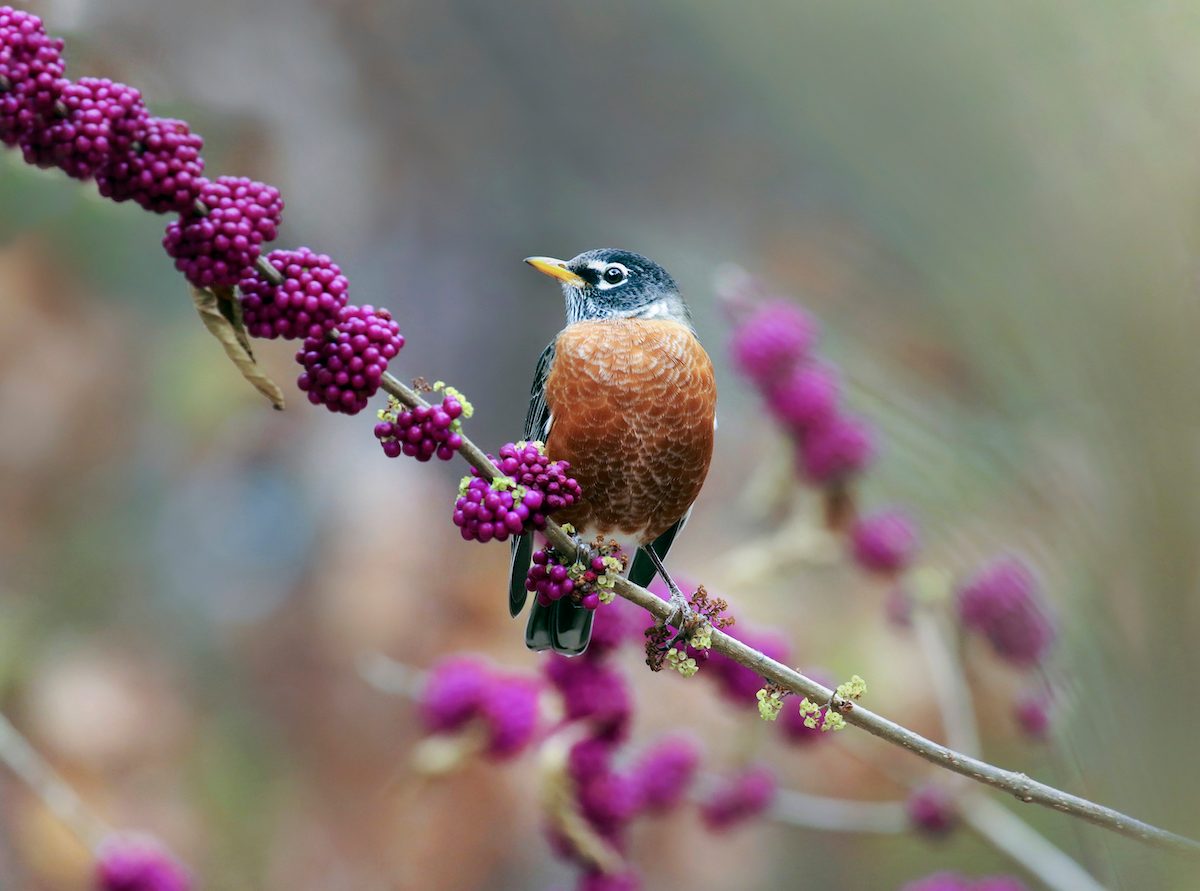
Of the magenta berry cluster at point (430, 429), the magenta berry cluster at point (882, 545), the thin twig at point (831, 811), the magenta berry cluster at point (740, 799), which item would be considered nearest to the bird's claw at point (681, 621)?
the magenta berry cluster at point (430, 429)

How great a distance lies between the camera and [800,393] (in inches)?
50.4

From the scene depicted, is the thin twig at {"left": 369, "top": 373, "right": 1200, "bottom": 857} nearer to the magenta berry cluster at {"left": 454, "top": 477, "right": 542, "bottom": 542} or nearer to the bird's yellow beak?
the magenta berry cluster at {"left": 454, "top": 477, "right": 542, "bottom": 542}

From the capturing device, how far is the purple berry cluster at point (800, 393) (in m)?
1.23

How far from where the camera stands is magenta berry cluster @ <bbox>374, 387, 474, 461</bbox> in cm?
67

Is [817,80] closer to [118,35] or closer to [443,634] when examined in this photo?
[118,35]

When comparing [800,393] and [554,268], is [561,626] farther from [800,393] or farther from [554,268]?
[800,393]

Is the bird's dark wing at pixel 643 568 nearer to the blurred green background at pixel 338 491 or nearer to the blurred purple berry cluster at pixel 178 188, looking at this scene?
the blurred purple berry cluster at pixel 178 188

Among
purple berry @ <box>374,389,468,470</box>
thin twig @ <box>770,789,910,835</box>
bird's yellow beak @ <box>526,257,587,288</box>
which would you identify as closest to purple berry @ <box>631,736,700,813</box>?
thin twig @ <box>770,789,910,835</box>

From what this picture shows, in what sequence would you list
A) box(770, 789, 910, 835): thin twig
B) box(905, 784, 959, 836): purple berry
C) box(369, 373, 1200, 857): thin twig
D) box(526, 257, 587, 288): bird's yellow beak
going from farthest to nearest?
box(770, 789, 910, 835): thin twig
box(905, 784, 959, 836): purple berry
box(526, 257, 587, 288): bird's yellow beak
box(369, 373, 1200, 857): thin twig

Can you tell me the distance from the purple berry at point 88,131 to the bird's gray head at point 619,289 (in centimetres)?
46

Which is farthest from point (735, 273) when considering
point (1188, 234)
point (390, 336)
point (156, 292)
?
point (156, 292)

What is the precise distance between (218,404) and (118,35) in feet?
3.12

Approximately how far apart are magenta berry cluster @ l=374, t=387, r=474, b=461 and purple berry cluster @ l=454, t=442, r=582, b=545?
3cm

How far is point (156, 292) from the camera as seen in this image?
2.59 metres
